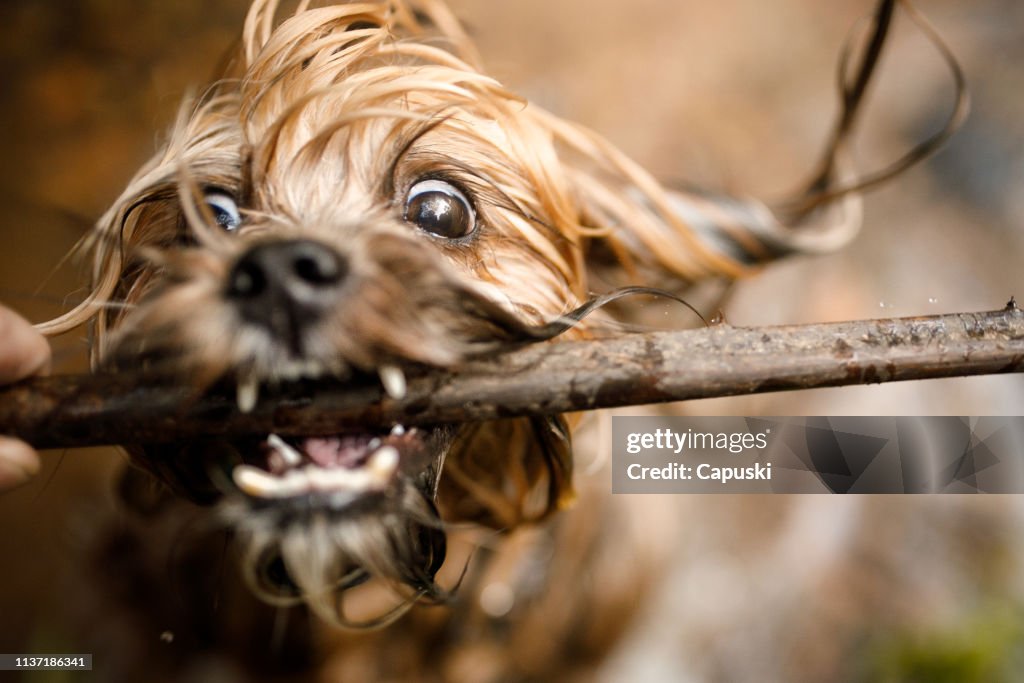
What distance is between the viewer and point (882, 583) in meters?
2.49

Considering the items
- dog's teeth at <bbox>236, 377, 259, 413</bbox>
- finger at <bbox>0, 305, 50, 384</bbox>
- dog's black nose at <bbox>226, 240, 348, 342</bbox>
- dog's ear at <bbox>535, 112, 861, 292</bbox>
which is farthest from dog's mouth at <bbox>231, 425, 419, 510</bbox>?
dog's ear at <bbox>535, 112, 861, 292</bbox>

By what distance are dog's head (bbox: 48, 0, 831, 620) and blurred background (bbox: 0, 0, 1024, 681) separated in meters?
0.44

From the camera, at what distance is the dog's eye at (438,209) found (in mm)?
1203

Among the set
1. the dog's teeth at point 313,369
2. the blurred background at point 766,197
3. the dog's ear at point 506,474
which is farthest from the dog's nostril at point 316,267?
the blurred background at point 766,197

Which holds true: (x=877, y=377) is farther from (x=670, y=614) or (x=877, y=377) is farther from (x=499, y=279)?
(x=670, y=614)

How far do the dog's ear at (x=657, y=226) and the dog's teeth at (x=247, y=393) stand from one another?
30.3 inches

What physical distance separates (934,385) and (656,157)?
1441mm

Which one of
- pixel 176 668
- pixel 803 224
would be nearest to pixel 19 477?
pixel 176 668

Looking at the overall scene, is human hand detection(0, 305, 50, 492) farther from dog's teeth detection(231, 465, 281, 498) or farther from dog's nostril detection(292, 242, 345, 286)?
dog's nostril detection(292, 242, 345, 286)

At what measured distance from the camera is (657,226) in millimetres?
1673

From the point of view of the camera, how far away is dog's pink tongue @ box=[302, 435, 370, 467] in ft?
3.46

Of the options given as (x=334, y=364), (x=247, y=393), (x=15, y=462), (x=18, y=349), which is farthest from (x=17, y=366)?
(x=334, y=364)

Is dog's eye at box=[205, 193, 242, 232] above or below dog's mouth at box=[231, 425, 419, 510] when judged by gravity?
above

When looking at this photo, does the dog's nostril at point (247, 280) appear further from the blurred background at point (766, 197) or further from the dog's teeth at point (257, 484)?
the blurred background at point (766, 197)
